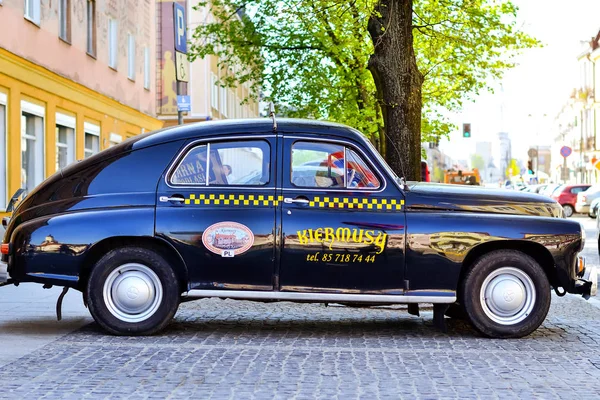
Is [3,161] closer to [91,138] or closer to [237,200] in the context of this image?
[91,138]

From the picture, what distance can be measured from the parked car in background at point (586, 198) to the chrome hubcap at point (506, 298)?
3854 cm

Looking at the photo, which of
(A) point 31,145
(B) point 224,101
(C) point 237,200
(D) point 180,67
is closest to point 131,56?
(A) point 31,145

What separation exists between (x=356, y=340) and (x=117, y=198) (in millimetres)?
2358

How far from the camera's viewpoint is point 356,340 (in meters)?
9.27

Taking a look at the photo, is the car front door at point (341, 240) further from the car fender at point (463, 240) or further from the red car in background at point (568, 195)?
the red car in background at point (568, 195)

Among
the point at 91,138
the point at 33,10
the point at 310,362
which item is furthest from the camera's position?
the point at 91,138

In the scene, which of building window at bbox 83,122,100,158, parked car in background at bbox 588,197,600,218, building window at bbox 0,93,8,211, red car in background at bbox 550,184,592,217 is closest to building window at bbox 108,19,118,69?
building window at bbox 83,122,100,158

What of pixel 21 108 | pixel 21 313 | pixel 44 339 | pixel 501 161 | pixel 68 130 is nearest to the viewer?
pixel 44 339

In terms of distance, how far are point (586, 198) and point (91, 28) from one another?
87.1 ft

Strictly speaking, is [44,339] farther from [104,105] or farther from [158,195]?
[104,105]

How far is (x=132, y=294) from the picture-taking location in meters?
9.22

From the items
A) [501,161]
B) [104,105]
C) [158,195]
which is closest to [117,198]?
[158,195]

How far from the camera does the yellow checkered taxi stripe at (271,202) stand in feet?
30.4

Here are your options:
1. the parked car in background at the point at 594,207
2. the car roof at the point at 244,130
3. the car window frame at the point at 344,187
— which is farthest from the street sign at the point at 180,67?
the parked car in background at the point at 594,207
